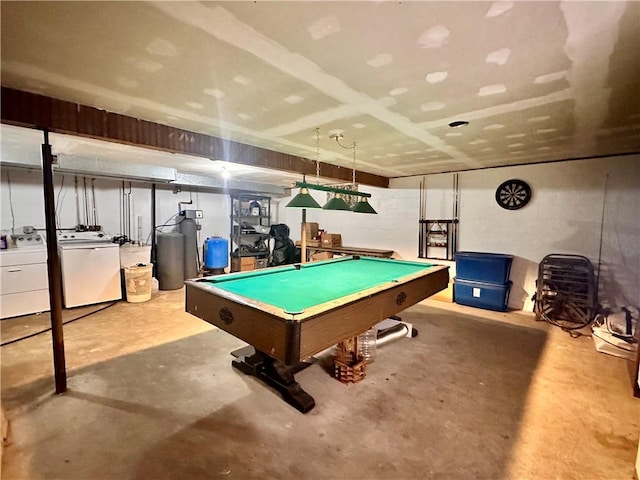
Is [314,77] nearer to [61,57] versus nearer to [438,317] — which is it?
[61,57]

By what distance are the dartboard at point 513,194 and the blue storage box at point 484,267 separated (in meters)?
0.80

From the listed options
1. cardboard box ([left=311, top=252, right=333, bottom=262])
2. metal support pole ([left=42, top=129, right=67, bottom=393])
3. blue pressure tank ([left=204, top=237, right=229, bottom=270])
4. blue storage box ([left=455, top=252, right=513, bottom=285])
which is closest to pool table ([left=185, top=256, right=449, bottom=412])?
metal support pole ([left=42, top=129, right=67, bottom=393])

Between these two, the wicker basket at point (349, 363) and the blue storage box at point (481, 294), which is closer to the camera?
the wicker basket at point (349, 363)

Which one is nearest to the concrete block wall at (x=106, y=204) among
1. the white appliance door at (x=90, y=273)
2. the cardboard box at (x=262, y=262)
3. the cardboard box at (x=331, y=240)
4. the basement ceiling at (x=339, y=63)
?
the cardboard box at (x=262, y=262)

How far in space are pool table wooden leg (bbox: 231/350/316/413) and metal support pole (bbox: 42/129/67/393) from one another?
1327 mm

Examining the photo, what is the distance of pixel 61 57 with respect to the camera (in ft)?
5.30

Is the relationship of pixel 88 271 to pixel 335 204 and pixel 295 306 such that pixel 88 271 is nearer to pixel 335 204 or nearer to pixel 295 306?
pixel 335 204

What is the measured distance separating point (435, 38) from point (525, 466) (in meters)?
2.35

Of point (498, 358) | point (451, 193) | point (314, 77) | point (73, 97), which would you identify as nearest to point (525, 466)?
point (498, 358)

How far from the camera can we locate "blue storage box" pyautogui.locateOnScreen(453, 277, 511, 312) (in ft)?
14.9

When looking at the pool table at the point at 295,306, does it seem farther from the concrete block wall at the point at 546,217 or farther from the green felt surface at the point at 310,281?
the concrete block wall at the point at 546,217

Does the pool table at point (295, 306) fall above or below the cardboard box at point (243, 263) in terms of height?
above

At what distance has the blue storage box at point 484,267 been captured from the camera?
4484mm

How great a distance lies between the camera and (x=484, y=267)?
4605mm
